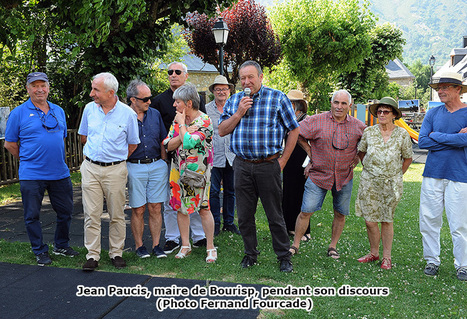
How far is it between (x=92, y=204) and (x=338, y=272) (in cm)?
286

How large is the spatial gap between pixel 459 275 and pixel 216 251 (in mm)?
2772

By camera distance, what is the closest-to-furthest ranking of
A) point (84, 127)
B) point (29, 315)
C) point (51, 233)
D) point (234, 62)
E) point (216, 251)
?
point (29, 315)
point (84, 127)
point (216, 251)
point (51, 233)
point (234, 62)

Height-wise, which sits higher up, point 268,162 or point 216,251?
point 268,162

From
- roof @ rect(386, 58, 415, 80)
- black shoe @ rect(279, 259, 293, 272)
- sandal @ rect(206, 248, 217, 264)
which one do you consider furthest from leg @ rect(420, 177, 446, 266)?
roof @ rect(386, 58, 415, 80)

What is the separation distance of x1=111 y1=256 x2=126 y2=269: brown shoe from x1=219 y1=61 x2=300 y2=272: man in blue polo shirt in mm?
1358

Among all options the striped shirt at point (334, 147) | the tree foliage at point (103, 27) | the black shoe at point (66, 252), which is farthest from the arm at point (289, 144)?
the tree foliage at point (103, 27)

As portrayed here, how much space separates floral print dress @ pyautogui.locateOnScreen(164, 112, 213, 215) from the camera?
201 inches

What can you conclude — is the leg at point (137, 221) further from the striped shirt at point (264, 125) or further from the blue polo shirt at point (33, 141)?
the striped shirt at point (264, 125)

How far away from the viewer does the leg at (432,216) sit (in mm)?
4883

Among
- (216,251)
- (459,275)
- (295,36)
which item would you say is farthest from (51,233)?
(295,36)

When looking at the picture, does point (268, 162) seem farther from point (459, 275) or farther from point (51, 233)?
point (51, 233)

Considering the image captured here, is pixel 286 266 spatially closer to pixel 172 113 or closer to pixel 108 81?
pixel 172 113

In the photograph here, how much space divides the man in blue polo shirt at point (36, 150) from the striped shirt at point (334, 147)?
3094 millimetres

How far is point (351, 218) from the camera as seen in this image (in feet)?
25.9
